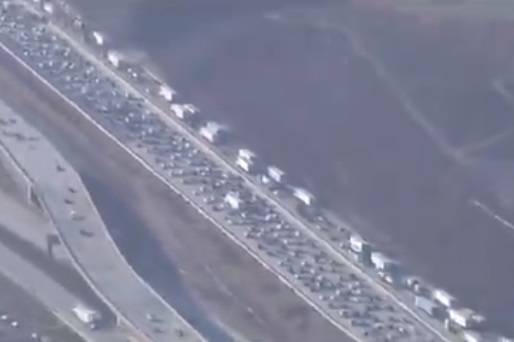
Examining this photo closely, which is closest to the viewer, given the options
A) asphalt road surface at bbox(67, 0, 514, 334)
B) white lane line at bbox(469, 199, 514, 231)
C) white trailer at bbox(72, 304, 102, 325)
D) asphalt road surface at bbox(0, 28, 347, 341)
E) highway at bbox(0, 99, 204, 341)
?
highway at bbox(0, 99, 204, 341)

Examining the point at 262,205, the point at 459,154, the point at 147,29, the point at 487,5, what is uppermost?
the point at 487,5

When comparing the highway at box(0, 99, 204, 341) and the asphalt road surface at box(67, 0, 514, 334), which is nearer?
the highway at box(0, 99, 204, 341)

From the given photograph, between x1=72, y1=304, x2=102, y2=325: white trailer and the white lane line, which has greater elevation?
the white lane line

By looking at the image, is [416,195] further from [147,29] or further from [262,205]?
[147,29]

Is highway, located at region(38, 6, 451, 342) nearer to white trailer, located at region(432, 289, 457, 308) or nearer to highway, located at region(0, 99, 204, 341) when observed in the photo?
→ white trailer, located at region(432, 289, 457, 308)

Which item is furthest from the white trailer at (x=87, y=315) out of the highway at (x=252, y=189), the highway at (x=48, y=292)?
the highway at (x=252, y=189)

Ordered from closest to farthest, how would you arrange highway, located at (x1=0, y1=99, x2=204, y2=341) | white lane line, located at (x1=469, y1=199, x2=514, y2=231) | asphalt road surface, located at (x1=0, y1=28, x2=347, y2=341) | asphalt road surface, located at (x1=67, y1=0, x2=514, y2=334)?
highway, located at (x1=0, y1=99, x2=204, y2=341)
asphalt road surface, located at (x1=0, y1=28, x2=347, y2=341)
asphalt road surface, located at (x1=67, y1=0, x2=514, y2=334)
white lane line, located at (x1=469, y1=199, x2=514, y2=231)

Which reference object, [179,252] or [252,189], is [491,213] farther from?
[179,252]

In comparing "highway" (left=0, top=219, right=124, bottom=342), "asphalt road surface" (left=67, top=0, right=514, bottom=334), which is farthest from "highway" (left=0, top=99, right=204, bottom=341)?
"asphalt road surface" (left=67, top=0, right=514, bottom=334)

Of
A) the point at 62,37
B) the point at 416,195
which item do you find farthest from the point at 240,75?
the point at 416,195
